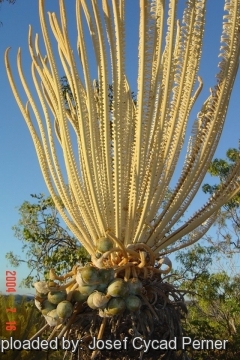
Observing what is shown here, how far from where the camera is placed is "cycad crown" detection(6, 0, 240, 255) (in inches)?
83.4

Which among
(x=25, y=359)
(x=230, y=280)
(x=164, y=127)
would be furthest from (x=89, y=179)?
(x=230, y=280)

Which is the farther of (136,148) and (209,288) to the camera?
(209,288)

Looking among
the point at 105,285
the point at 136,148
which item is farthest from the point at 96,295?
the point at 136,148

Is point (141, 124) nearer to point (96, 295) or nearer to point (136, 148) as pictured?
point (136, 148)

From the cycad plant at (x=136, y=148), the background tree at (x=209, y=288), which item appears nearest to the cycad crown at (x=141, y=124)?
the cycad plant at (x=136, y=148)

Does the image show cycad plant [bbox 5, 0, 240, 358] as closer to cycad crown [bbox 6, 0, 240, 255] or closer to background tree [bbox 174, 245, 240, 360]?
cycad crown [bbox 6, 0, 240, 255]

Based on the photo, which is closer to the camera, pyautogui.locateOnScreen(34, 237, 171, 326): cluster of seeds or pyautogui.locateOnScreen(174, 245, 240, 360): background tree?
pyautogui.locateOnScreen(34, 237, 171, 326): cluster of seeds

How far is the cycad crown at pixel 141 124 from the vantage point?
2119 millimetres

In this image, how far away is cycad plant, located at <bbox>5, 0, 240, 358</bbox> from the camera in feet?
6.81

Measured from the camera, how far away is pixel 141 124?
2115 millimetres

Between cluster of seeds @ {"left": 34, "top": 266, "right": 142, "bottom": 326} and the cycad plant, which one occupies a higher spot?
the cycad plant

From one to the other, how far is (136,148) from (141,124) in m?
0.12

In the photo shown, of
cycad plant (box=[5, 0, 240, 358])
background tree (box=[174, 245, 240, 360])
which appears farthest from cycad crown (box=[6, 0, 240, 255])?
background tree (box=[174, 245, 240, 360])

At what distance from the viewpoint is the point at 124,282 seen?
1966 mm
